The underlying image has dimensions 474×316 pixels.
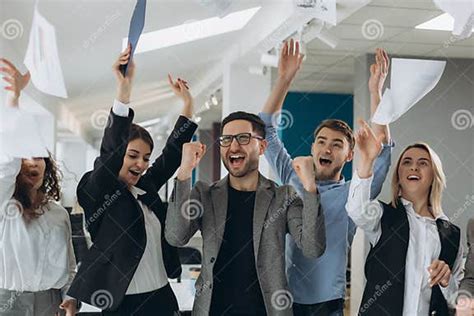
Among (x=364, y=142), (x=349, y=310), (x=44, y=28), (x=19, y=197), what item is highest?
(x=44, y=28)

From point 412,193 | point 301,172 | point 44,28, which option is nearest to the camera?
point 301,172

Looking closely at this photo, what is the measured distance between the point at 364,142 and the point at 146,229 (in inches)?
→ 26.8

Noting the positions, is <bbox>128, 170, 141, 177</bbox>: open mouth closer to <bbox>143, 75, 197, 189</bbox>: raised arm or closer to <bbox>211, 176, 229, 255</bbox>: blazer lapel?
<bbox>143, 75, 197, 189</bbox>: raised arm

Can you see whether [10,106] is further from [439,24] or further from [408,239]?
[439,24]

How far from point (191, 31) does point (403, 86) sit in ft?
7.92

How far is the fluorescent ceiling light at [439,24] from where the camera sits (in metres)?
3.33

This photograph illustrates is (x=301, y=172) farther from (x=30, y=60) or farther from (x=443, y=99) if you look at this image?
(x=443, y=99)

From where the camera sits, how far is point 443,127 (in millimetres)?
4219

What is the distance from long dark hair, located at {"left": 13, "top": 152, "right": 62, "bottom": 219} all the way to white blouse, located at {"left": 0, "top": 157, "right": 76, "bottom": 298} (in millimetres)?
18

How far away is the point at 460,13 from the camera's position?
64.8 inches

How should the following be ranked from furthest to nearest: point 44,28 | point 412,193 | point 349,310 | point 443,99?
point 443,99 < point 349,310 < point 44,28 < point 412,193

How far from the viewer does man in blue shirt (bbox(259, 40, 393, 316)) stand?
167 centimetres

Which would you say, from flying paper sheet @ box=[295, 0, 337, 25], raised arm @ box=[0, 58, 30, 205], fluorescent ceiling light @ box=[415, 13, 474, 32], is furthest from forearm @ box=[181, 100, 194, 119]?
fluorescent ceiling light @ box=[415, 13, 474, 32]

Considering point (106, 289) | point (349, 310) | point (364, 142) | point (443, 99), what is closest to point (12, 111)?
point (106, 289)
